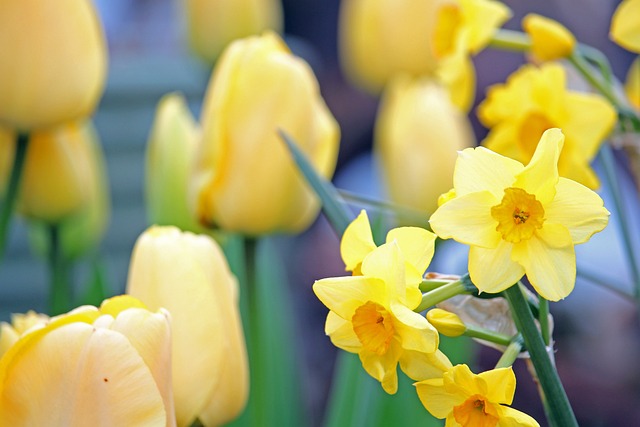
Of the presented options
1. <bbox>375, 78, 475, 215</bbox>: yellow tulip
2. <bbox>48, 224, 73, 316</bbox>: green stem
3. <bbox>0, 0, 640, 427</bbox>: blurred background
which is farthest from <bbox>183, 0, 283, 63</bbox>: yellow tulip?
<bbox>48, 224, 73, 316</bbox>: green stem

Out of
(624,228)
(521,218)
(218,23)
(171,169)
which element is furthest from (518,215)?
(218,23)

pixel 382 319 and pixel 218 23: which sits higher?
pixel 382 319

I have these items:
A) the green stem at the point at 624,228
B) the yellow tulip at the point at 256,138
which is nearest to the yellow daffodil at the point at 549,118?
the green stem at the point at 624,228

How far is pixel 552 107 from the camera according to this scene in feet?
1.38

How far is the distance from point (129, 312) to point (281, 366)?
38 centimetres

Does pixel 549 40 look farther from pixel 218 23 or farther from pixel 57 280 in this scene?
pixel 218 23

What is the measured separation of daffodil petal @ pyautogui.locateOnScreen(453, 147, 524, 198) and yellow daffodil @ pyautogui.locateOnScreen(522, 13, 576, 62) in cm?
17

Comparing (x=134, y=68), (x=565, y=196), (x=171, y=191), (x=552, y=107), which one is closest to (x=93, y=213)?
(x=171, y=191)

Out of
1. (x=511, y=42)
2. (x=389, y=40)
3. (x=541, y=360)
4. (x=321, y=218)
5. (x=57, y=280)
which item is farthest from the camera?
(x=321, y=218)

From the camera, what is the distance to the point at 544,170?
0.26 metres

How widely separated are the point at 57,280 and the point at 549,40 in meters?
0.32

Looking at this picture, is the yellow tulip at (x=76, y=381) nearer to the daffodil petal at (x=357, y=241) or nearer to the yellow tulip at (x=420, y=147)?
the daffodil petal at (x=357, y=241)

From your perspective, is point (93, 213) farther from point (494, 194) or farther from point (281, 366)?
point (494, 194)

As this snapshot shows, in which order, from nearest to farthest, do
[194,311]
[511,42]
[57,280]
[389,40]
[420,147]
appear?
1. [194,311]
2. [511,42]
3. [57,280]
4. [420,147]
5. [389,40]
